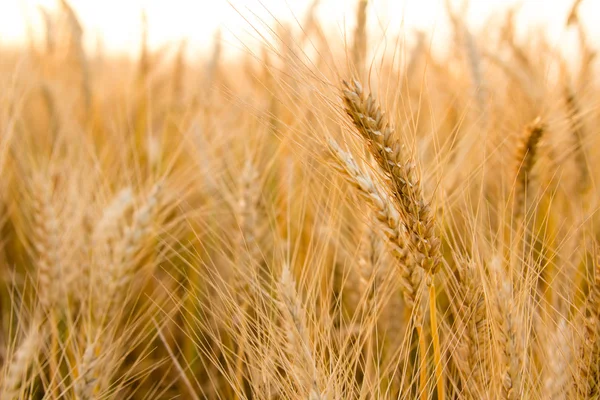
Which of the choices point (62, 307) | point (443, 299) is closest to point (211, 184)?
point (62, 307)

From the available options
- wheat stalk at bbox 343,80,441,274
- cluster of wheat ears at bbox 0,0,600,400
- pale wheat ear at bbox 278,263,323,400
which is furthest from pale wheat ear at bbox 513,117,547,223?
pale wheat ear at bbox 278,263,323,400

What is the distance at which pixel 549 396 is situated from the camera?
3.22 feet

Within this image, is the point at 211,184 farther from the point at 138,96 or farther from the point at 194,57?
the point at 194,57

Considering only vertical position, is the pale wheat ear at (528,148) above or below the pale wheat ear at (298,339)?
above

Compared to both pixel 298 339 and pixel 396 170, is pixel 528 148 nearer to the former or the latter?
pixel 396 170

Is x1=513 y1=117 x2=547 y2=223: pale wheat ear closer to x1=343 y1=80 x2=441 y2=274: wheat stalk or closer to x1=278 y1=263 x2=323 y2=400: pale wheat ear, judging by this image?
x1=343 y1=80 x2=441 y2=274: wheat stalk

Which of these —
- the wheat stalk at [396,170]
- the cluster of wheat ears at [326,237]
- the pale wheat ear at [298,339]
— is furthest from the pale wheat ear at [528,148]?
the pale wheat ear at [298,339]

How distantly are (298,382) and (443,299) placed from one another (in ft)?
2.91

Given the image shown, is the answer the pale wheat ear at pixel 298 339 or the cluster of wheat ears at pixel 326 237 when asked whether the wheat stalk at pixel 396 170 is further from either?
the pale wheat ear at pixel 298 339

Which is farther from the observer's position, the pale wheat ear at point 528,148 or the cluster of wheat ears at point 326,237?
the pale wheat ear at point 528,148

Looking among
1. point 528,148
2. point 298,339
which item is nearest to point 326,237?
point 298,339

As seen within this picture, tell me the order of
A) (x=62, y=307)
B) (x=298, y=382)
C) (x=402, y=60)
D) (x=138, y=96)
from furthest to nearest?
1. (x=138, y=96)
2. (x=62, y=307)
3. (x=402, y=60)
4. (x=298, y=382)

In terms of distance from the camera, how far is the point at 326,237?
1.11 metres

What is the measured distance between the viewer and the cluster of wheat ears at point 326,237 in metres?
0.96
